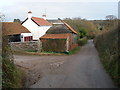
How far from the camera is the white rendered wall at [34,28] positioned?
101 ft

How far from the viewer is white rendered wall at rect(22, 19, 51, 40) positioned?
30875 millimetres

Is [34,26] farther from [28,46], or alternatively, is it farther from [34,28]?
[28,46]

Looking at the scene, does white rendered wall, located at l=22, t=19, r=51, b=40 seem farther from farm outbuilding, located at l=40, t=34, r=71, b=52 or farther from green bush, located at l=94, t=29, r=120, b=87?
green bush, located at l=94, t=29, r=120, b=87

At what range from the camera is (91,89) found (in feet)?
28.5

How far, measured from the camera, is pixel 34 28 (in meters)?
31.1

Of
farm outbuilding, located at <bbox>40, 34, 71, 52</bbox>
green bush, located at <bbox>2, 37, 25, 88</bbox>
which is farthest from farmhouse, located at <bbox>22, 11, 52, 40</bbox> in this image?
green bush, located at <bbox>2, 37, 25, 88</bbox>

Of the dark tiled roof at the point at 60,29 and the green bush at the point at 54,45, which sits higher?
the dark tiled roof at the point at 60,29

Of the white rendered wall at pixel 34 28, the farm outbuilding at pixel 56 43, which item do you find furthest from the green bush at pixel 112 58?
the white rendered wall at pixel 34 28

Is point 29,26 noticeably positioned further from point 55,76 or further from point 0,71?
point 0,71

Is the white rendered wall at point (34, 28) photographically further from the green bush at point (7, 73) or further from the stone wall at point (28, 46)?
the green bush at point (7, 73)

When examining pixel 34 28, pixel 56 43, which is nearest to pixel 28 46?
pixel 56 43

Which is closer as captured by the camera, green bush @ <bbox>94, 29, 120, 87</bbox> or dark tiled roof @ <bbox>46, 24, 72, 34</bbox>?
green bush @ <bbox>94, 29, 120, 87</bbox>

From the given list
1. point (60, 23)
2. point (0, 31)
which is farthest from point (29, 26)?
point (0, 31)

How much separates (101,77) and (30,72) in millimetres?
4763
